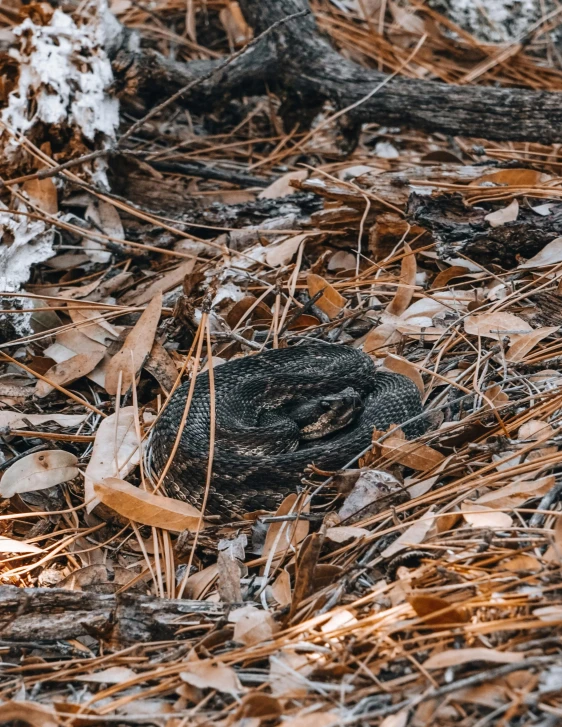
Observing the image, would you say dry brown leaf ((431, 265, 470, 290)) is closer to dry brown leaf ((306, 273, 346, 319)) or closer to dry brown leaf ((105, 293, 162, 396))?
dry brown leaf ((306, 273, 346, 319))

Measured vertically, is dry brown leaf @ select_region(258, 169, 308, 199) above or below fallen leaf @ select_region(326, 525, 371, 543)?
above

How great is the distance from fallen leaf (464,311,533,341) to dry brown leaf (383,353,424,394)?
31 centimetres

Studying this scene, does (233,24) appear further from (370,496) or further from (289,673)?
(289,673)

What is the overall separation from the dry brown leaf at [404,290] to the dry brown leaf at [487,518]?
5.69 feet

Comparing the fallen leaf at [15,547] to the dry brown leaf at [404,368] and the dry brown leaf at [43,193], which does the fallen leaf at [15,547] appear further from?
the dry brown leaf at [43,193]

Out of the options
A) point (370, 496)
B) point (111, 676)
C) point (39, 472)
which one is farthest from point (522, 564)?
point (39, 472)

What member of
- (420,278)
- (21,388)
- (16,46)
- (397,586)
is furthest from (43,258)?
(397,586)

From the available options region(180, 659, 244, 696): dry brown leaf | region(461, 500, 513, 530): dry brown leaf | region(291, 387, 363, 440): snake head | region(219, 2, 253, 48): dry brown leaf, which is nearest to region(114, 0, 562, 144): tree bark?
Answer: region(219, 2, 253, 48): dry brown leaf

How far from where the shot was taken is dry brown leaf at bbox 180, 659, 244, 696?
6.95ft

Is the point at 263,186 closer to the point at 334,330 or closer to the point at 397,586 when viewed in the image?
the point at 334,330

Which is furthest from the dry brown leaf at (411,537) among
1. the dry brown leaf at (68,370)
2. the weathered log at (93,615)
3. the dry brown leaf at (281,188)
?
the dry brown leaf at (281,188)

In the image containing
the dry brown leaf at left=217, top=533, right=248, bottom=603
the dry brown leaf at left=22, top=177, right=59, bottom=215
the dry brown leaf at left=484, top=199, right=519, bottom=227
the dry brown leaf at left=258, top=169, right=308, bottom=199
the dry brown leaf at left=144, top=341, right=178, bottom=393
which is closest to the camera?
the dry brown leaf at left=217, top=533, right=248, bottom=603

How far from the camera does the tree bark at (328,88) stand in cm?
508

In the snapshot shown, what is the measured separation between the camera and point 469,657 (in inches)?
78.3
